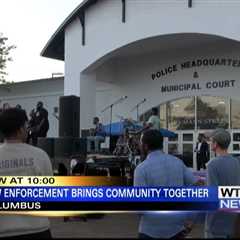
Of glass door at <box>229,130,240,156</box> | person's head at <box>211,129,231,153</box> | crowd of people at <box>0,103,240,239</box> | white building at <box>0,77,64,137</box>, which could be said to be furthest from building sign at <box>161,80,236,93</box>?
crowd of people at <box>0,103,240,239</box>

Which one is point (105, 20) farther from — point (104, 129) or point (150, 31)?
point (104, 129)

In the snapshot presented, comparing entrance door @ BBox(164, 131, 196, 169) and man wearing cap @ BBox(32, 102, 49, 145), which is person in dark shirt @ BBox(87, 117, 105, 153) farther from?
entrance door @ BBox(164, 131, 196, 169)

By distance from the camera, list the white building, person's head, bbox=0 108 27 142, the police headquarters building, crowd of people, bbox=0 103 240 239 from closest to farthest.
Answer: crowd of people, bbox=0 103 240 239, person's head, bbox=0 108 27 142, the police headquarters building, the white building

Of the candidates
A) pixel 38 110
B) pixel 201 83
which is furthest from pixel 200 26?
pixel 38 110

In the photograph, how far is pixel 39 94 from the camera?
32.3 metres

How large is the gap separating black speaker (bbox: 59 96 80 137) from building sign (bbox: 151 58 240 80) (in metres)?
5.45

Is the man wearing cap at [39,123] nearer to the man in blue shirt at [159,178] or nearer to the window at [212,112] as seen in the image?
the window at [212,112]

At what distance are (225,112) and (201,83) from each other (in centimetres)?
142

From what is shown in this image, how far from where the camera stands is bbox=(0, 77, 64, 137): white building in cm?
3134

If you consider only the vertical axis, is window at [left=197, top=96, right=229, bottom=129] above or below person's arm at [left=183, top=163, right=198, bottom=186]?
above

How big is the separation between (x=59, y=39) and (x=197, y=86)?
20.2 ft

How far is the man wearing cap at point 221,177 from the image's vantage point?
222 inches

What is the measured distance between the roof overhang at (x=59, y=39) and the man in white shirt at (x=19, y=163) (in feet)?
65.7

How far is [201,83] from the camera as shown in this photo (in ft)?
79.8
